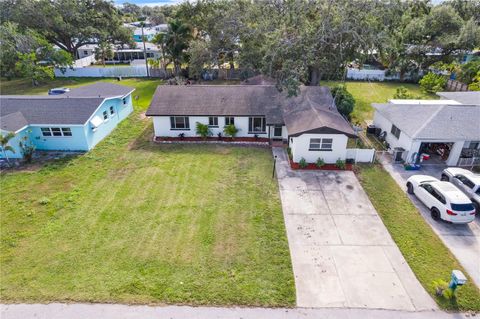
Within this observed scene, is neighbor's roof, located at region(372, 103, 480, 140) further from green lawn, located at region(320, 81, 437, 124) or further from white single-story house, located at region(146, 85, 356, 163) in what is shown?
green lawn, located at region(320, 81, 437, 124)

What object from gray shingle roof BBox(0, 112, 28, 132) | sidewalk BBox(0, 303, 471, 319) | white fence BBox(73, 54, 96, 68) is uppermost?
white fence BBox(73, 54, 96, 68)

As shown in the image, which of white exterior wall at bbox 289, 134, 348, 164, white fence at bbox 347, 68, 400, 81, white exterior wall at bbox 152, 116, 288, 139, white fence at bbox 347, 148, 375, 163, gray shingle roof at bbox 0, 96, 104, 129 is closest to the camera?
white exterior wall at bbox 289, 134, 348, 164

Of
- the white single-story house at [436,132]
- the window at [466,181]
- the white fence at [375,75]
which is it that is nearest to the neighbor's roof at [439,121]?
the white single-story house at [436,132]

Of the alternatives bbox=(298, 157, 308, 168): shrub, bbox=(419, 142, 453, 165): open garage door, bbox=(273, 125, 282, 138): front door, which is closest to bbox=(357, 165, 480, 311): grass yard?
bbox=(298, 157, 308, 168): shrub

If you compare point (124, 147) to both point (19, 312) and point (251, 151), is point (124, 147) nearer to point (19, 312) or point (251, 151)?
point (251, 151)

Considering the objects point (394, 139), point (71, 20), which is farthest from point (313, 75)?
point (71, 20)

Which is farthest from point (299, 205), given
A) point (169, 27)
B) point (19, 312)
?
point (169, 27)
